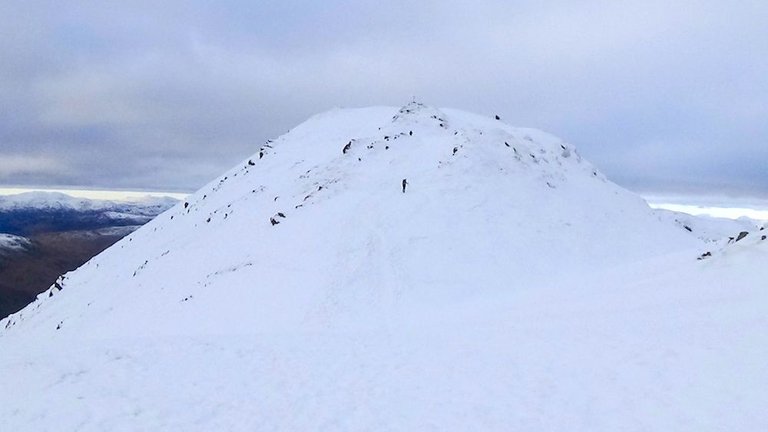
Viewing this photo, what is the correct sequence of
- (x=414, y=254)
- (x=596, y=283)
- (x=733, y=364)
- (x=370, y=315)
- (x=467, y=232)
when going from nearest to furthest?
(x=733, y=364)
(x=596, y=283)
(x=370, y=315)
(x=414, y=254)
(x=467, y=232)

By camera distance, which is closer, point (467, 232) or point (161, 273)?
point (467, 232)

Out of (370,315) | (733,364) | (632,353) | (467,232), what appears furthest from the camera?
(467,232)

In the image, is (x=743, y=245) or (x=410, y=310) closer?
(x=743, y=245)

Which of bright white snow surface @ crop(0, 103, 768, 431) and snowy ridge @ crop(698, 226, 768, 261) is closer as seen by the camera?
bright white snow surface @ crop(0, 103, 768, 431)

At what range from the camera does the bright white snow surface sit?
1163 centimetres

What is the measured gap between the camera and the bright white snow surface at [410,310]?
11633mm

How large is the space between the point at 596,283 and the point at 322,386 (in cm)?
1498

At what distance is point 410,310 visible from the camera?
81.9 feet

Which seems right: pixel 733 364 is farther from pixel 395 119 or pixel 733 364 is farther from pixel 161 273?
pixel 395 119

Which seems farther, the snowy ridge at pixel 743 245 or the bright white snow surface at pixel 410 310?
the snowy ridge at pixel 743 245

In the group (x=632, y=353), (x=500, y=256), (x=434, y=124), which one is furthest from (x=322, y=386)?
(x=434, y=124)

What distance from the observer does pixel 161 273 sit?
1475 inches

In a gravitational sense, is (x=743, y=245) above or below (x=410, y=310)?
above

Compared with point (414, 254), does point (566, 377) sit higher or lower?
lower
